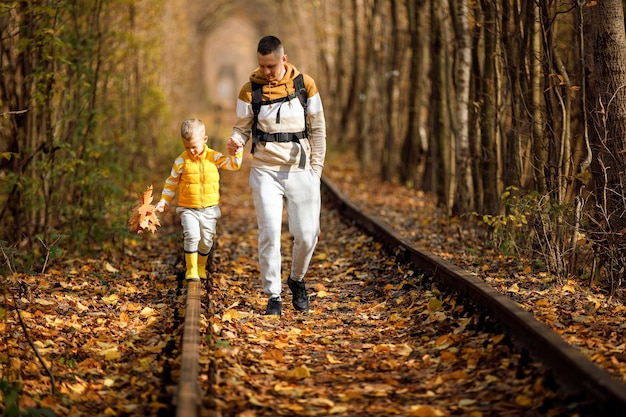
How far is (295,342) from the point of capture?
6.81m

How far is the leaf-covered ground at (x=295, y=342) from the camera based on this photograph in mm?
5262

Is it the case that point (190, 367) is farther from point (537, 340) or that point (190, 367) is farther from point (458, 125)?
point (458, 125)

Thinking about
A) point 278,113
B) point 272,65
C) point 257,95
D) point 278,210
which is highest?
point 272,65

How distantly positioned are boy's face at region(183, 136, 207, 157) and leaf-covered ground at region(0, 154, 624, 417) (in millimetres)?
1310

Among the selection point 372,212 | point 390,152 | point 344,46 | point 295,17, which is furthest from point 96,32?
point 295,17

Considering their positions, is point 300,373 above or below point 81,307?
below

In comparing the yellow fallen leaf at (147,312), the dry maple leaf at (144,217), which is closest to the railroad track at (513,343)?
the yellow fallen leaf at (147,312)

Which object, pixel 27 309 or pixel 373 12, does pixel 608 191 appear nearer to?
pixel 27 309

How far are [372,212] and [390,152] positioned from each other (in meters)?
5.91

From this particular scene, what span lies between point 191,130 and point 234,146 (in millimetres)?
581

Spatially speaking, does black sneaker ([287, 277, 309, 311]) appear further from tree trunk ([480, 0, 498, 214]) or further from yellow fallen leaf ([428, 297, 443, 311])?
tree trunk ([480, 0, 498, 214])

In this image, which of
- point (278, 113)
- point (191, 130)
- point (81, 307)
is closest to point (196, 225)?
point (191, 130)

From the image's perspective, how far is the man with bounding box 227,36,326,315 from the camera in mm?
7156

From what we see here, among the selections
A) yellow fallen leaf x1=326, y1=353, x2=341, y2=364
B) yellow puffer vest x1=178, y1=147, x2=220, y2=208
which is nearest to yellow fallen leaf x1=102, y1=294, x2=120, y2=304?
yellow puffer vest x1=178, y1=147, x2=220, y2=208
